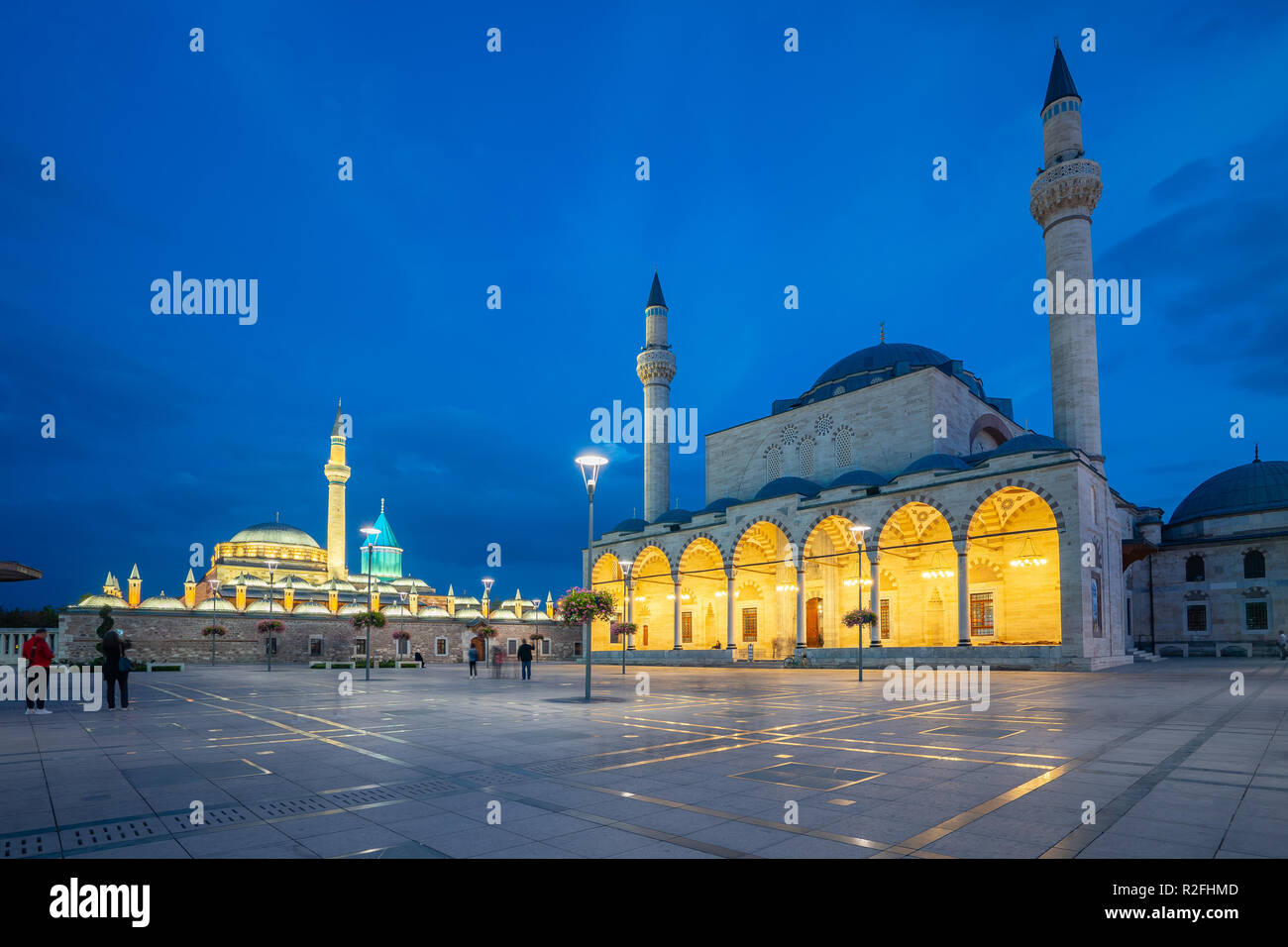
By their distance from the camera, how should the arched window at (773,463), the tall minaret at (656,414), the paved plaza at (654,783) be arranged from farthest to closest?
the tall minaret at (656,414) < the arched window at (773,463) < the paved plaza at (654,783)

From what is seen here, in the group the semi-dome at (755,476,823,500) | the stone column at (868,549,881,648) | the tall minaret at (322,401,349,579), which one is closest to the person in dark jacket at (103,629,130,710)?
the stone column at (868,549,881,648)

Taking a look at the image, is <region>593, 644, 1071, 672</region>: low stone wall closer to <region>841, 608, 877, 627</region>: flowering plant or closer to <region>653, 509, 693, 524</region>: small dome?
<region>841, 608, 877, 627</region>: flowering plant

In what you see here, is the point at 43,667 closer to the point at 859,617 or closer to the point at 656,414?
the point at 859,617

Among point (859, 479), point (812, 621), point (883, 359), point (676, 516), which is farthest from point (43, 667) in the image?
point (883, 359)

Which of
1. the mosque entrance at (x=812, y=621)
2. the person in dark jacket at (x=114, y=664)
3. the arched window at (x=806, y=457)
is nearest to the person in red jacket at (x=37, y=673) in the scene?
the person in dark jacket at (x=114, y=664)

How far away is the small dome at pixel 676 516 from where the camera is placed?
169ft

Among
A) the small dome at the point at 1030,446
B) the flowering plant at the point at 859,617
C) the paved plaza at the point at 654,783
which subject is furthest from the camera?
the small dome at the point at 1030,446

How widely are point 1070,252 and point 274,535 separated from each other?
77061mm

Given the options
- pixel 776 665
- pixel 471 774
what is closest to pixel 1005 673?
pixel 776 665

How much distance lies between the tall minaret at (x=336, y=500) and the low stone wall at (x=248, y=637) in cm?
1779

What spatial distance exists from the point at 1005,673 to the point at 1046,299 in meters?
21.9

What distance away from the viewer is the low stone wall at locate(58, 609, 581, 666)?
4525 centimetres

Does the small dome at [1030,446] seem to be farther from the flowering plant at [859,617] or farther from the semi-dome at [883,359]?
the semi-dome at [883,359]

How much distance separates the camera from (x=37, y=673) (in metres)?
14.7
